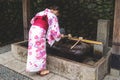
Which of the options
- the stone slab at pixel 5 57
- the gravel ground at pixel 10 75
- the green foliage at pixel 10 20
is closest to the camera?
the gravel ground at pixel 10 75

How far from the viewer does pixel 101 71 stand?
4.21 meters

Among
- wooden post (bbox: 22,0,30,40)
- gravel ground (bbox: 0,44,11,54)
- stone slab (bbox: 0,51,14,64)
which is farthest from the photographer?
gravel ground (bbox: 0,44,11,54)

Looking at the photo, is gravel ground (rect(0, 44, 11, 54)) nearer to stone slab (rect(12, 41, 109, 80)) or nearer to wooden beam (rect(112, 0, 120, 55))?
stone slab (rect(12, 41, 109, 80))

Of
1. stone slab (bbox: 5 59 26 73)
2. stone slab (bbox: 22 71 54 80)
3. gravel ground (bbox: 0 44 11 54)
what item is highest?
gravel ground (bbox: 0 44 11 54)

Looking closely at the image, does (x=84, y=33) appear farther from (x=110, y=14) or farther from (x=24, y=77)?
(x=24, y=77)

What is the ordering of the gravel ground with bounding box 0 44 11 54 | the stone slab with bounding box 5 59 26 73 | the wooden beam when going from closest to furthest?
the wooden beam < the stone slab with bounding box 5 59 26 73 < the gravel ground with bounding box 0 44 11 54

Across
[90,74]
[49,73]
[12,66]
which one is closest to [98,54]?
[90,74]

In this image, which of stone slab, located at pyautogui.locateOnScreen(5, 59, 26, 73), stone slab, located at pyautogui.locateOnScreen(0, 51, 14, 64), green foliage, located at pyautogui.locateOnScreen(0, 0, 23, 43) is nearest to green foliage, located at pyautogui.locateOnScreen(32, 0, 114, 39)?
green foliage, located at pyautogui.locateOnScreen(0, 0, 23, 43)

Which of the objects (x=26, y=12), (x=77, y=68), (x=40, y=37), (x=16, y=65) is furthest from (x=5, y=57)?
(x=77, y=68)

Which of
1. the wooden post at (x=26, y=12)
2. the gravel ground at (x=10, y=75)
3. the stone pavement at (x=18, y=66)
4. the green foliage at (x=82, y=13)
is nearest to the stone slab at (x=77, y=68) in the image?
the stone pavement at (x=18, y=66)

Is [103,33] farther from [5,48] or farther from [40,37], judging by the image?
[5,48]

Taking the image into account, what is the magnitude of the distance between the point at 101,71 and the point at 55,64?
100cm

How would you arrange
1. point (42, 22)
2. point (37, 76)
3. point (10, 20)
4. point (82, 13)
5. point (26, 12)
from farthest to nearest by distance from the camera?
point (10, 20), point (82, 13), point (26, 12), point (37, 76), point (42, 22)

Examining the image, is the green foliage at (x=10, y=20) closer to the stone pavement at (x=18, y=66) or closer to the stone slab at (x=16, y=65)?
the stone pavement at (x=18, y=66)
